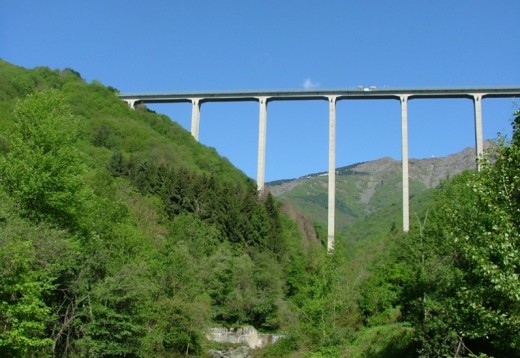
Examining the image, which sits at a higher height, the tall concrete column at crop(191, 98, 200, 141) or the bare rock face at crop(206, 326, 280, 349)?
the tall concrete column at crop(191, 98, 200, 141)

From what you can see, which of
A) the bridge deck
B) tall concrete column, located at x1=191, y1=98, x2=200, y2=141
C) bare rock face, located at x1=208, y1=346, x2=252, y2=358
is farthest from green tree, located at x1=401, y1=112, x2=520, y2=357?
tall concrete column, located at x1=191, y1=98, x2=200, y2=141

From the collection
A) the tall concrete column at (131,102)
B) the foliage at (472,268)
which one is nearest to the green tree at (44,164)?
the foliage at (472,268)

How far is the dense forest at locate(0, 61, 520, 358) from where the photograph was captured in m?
12.0

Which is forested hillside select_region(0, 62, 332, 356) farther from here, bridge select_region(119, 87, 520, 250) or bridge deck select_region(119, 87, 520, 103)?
bridge deck select_region(119, 87, 520, 103)

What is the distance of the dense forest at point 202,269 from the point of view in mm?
12047

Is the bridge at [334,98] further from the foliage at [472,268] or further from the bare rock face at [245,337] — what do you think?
the foliage at [472,268]

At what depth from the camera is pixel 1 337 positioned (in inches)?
591

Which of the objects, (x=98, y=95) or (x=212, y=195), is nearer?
(x=212, y=195)

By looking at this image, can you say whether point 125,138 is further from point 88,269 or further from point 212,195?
point 88,269

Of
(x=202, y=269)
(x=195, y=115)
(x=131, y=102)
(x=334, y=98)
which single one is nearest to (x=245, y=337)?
(x=202, y=269)

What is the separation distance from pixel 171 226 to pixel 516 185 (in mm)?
37752

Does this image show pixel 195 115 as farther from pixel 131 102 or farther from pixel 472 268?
pixel 472 268

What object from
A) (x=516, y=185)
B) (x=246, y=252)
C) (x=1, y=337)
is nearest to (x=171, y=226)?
(x=246, y=252)

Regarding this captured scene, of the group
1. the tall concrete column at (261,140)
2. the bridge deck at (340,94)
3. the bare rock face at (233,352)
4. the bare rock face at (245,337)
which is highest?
the bridge deck at (340,94)
